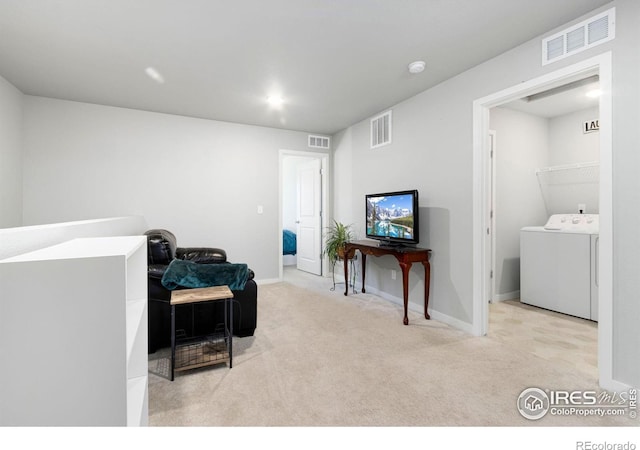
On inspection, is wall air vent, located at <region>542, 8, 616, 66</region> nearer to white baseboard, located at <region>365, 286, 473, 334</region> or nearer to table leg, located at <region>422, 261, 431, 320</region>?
table leg, located at <region>422, 261, 431, 320</region>

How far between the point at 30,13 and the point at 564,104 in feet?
17.1

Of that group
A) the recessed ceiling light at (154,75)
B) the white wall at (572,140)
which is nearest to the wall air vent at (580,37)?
the white wall at (572,140)

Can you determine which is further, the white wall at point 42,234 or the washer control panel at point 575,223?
the washer control panel at point 575,223

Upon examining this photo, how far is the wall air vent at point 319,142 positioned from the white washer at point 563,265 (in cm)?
318

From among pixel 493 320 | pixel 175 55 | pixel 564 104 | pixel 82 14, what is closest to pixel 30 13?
pixel 82 14

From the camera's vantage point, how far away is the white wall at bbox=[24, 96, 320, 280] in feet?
11.5

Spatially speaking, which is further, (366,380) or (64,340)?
(366,380)

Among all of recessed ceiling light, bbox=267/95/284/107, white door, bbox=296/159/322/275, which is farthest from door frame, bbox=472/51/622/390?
white door, bbox=296/159/322/275

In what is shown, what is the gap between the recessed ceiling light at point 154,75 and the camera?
2804 millimetres

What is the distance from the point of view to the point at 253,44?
7.86ft

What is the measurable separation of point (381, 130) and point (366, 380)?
3086 millimetres

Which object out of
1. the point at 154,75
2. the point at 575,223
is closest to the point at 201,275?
the point at 154,75

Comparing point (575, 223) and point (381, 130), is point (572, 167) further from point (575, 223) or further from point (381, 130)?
point (381, 130)

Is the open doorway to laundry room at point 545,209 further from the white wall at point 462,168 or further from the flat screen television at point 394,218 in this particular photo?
the flat screen television at point 394,218
